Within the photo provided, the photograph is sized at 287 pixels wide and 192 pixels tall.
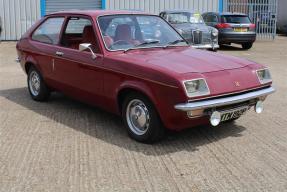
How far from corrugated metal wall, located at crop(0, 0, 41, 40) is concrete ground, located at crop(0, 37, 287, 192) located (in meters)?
13.2

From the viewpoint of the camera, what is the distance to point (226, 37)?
1761 centimetres

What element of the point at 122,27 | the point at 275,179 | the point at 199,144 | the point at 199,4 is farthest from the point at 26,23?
the point at 275,179

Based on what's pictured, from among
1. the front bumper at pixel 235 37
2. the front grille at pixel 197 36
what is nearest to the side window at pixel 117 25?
Result: the front grille at pixel 197 36

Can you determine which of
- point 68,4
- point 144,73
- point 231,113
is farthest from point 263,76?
point 68,4

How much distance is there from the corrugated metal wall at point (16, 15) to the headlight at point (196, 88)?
16.1 m

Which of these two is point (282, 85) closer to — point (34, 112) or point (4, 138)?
point (34, 112)

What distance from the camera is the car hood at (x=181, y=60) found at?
521cm

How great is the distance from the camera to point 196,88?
4.97m

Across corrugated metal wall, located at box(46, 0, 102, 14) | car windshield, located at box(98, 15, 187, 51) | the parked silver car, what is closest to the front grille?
the parked silver car

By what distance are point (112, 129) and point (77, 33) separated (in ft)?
5.67

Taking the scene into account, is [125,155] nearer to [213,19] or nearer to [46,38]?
[46,38]

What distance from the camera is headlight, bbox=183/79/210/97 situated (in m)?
4.89

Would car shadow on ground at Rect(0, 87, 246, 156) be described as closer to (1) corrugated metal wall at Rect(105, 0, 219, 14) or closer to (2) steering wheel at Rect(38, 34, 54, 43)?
(2) steering wheel at Rect(38, 34, 54, 43)

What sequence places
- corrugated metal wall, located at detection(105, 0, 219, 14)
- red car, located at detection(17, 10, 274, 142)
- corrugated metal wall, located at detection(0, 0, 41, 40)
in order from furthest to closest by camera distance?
corrugated metal wall, located at detection(105, 0, 219, 14) < corrugated metal wall, located at detection(0, 0, 41, 40) < red car, located at detection(17, 10, 274, 142)
